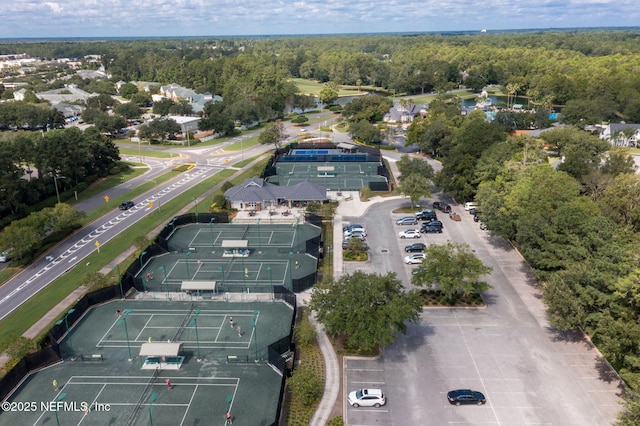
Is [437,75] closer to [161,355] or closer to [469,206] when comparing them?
[469,206]

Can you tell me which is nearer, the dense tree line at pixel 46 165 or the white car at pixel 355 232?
the white car at pixel 355 232

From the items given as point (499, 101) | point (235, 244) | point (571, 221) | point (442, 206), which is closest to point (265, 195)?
point (235, 244)

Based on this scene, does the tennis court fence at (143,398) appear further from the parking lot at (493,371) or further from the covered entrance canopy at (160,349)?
the parking lot at (493,371)

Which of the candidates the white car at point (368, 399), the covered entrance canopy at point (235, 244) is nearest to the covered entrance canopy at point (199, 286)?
the covered entrance canopy at point (235, 244)

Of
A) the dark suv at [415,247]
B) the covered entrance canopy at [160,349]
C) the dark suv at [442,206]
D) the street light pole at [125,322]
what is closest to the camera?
the covered entrance canopy at [160,349]

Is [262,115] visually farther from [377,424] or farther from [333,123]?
[377,424]
